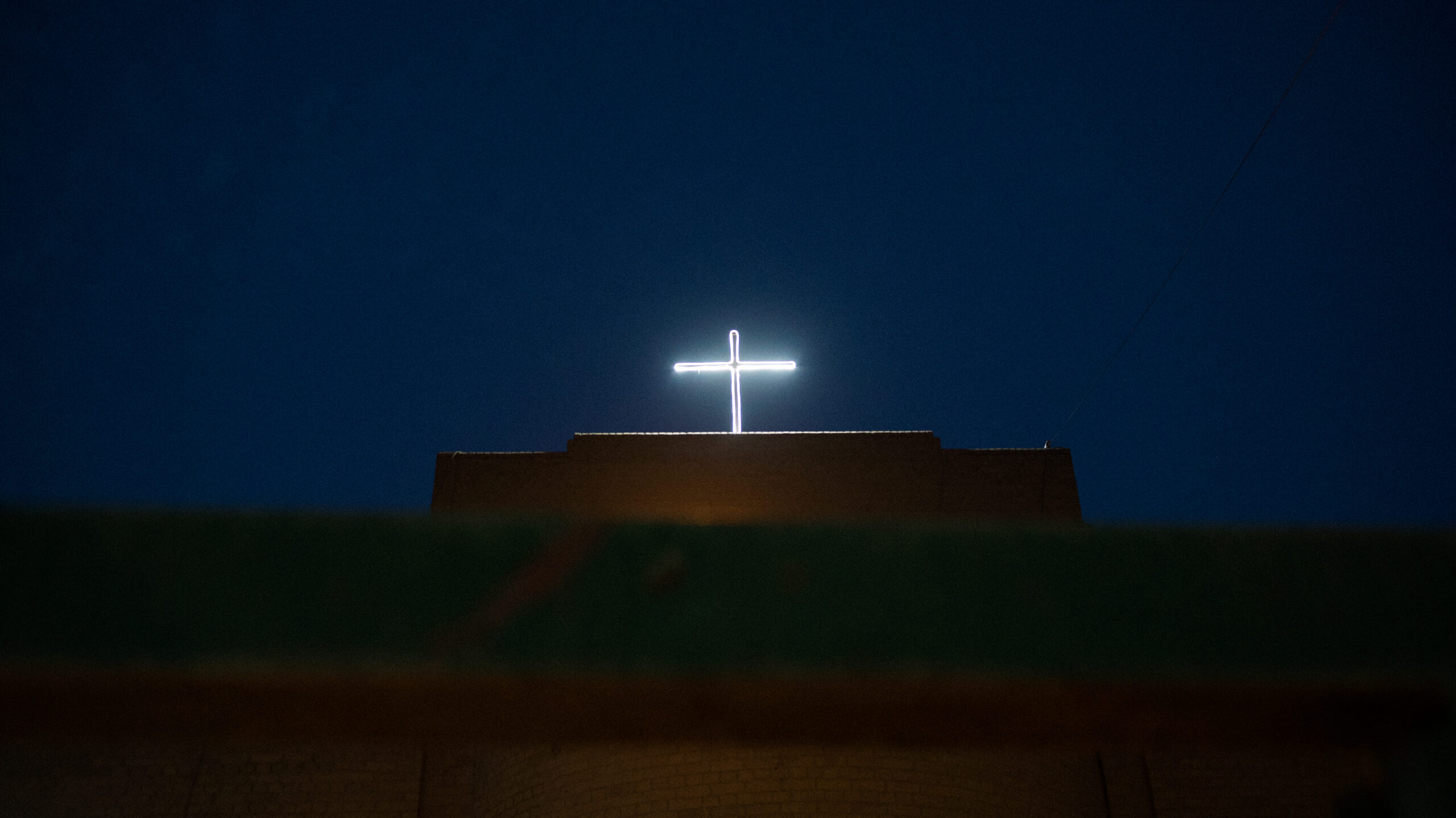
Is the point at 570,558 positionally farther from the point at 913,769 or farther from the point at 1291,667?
the point at 913,769

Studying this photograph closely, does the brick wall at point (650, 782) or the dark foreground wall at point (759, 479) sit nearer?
the brick wall at point (650, 782)

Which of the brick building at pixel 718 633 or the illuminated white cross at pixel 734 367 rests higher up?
the illuminated white cross at pixel 734 367

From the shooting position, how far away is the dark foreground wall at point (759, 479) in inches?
411

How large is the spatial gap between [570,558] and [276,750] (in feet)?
29.8

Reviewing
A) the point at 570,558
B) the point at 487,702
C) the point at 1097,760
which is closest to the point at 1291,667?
the point at 570,558

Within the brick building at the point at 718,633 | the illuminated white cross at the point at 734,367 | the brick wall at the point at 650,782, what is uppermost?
the illuminated white cross at the point at 734,367

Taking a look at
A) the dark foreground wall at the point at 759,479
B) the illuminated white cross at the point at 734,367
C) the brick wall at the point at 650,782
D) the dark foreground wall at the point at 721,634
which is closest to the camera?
the dark foreground wall at the point at 721,634

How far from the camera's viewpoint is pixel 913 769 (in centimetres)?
779

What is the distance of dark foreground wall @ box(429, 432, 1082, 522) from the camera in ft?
34.2

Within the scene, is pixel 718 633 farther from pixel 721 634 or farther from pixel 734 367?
pixel 734 367

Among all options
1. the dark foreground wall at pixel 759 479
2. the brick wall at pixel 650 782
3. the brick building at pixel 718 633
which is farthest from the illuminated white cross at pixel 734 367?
the brick building at pixel 718 633

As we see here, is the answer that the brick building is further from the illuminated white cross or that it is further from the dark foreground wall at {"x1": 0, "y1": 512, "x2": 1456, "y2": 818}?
the illuminated white cross

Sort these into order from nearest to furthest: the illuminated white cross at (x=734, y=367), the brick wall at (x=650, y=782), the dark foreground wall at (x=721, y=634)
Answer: the dark foreground wall at (x=721, y=634), the brick wall at (x=650, y=782), the illuminated white cross at (x=734, y=367)

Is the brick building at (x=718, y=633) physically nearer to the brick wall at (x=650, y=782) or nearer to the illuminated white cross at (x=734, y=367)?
the brick wall at (x=650, y=782)
